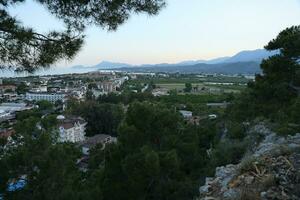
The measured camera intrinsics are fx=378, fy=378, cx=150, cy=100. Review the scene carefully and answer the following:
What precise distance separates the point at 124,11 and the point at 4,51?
1.32m

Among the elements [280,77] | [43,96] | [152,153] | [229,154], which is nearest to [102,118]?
[280,77]

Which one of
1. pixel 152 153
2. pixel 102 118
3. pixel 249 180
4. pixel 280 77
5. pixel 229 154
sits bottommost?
pixel 102 118

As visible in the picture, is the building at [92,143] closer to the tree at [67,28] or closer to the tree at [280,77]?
the tree at [280,77]

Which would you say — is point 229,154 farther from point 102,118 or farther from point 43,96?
point 43,96

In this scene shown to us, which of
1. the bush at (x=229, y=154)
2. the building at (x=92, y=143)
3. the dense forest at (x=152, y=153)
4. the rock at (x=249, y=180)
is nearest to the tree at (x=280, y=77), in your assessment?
the dense forest at (x=152, y=153)

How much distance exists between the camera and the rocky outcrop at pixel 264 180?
11.5ft

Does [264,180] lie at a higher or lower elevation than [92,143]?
higher

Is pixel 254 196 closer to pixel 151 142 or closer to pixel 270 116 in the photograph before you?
pixel 151 142

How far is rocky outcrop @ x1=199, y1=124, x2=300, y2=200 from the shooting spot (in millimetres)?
3490

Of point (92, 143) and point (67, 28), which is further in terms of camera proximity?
point (92, 143)

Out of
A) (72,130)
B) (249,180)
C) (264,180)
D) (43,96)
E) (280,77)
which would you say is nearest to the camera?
(264,180)

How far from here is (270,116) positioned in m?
9.72

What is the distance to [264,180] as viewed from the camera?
3672mm

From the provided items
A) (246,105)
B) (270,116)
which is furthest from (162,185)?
(246,105)
